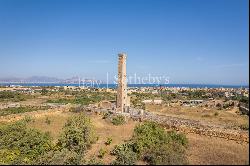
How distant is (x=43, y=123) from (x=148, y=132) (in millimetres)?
13176

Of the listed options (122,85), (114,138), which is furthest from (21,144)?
(122,85)

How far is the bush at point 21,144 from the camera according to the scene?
15109 millimetres

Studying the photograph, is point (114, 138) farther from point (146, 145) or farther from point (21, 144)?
point (146, 145)

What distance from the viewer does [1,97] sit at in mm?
60469

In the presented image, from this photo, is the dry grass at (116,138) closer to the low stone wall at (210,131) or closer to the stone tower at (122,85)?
the low stone wall at (210,131)

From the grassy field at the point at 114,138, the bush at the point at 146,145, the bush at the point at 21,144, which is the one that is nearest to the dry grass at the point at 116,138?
the grassy field at the point at 114,138

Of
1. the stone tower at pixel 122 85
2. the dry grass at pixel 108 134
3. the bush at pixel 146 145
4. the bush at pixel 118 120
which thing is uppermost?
the stone tower at pixel 122 85

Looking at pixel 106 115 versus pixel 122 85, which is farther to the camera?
pixel 122 85

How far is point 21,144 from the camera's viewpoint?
56.0ft

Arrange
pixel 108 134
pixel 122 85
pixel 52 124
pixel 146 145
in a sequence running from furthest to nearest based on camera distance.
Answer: pixel 122 85
pixel 52 124
pixel 108 134
pixel 146 145

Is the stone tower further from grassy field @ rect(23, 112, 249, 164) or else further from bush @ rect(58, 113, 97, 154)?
bush @ rect(58, 113, 97, 154)

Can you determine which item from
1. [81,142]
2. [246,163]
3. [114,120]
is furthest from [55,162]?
[114,120]

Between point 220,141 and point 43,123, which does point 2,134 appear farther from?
point 220,141

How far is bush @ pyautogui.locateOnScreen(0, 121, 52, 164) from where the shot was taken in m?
15.1
